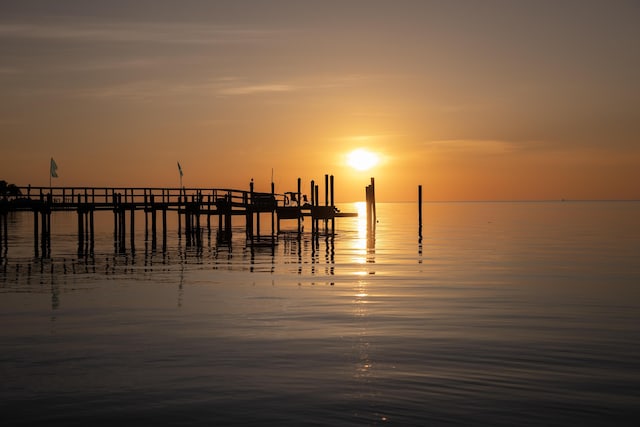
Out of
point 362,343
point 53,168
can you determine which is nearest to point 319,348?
point 362,343

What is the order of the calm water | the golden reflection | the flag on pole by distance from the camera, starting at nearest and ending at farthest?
the calm water
the golden reflection
the flag on pole

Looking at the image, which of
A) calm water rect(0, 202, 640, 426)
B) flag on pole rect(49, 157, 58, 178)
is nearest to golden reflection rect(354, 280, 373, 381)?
calm water rect(0, 202, 640, 426)

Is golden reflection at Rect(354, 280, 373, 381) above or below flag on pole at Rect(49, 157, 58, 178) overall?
below

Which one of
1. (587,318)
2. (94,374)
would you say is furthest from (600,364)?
(94,374)

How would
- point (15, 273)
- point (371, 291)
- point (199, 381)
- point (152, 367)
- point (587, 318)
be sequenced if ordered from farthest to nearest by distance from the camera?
1. point (15, 273)
2. point (371, 291)
3. point (587, 318)
4. point (152, 367)
5. point (199, 381)

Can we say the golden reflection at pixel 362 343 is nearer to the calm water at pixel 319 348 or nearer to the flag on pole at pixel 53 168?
A: the calm water at pixel 319 348

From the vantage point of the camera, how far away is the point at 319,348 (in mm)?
15016

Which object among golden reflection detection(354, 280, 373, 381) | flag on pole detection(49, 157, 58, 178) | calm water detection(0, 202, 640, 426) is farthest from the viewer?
flag on pole detection(49, 157, 58, 178)

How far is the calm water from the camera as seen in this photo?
1077cm

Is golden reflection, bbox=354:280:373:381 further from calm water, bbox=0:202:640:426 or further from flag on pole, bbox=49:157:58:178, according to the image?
flag on pole, bbox=49:157:58:178

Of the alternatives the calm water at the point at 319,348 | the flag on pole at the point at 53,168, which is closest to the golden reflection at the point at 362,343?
the calm water at the point at 319,348

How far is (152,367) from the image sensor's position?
13.3 m

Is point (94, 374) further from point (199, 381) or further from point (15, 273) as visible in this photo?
point (15, 273)

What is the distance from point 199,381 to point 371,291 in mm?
12759
